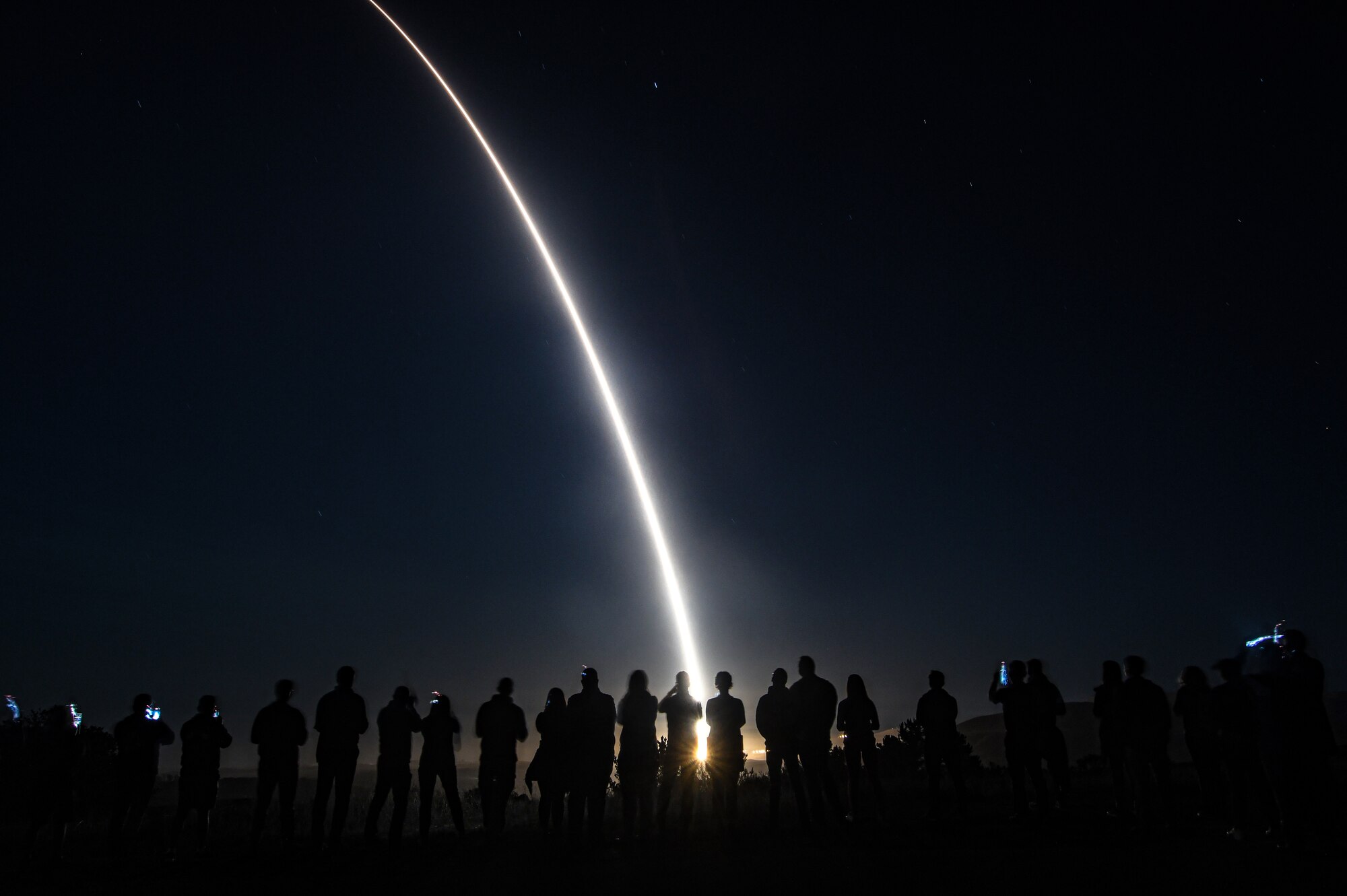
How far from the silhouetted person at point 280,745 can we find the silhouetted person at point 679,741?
3.79 metres

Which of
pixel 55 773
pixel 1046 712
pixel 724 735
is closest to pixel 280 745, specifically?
pixel 55 773

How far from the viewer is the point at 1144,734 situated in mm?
8172

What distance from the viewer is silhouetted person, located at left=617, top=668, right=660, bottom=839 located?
919 cm

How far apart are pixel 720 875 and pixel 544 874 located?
4.76 ft

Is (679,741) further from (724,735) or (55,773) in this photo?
(55,773)

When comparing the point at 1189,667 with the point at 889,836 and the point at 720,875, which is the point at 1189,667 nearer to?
the point at 889,836

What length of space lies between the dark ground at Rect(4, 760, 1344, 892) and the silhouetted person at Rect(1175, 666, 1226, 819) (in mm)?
380

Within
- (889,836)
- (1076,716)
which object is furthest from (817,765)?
(1076,716)

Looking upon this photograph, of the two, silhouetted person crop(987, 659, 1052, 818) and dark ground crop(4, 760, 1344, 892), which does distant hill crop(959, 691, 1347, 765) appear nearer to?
silhouetted person crop(987, 659, 1052, 818)

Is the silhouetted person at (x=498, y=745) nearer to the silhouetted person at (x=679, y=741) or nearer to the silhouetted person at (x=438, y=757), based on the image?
the silhouetted person at (x=438, y=757)

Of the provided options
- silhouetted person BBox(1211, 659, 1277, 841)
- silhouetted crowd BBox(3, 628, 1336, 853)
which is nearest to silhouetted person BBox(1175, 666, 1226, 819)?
silhouetted crowd BBox(3, 628, 1336, 853)

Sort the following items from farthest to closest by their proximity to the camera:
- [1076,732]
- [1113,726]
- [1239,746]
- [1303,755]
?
[1076,732] < [1113,726] < [1239,746] < [1303,755]

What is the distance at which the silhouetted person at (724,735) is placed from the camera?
9.48 m

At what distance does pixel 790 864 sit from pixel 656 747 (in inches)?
129
